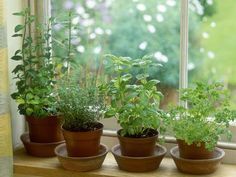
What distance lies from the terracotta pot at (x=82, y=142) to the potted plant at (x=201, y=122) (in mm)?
274

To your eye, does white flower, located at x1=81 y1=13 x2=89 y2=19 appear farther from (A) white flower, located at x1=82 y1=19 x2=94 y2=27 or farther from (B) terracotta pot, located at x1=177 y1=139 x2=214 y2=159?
(B) terracotta pot, located at x1=177 y1=139 x2=214 y2=159

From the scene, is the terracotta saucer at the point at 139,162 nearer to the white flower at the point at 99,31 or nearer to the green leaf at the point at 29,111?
the green leaf at the point at 29,111

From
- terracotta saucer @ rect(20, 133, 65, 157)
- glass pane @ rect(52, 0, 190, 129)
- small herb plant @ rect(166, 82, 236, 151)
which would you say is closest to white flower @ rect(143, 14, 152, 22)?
glass pane @ rect(52, 0, 190, 129)

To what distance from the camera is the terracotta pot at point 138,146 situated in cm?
177

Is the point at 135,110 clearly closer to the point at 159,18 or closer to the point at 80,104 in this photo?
the point at 80,104

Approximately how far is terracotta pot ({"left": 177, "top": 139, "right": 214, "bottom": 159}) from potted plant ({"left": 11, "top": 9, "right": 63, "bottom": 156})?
0.51 metres

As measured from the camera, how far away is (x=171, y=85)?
1975 millimetres

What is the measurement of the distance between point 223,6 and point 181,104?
407 mm

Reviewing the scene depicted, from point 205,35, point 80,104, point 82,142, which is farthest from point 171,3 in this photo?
point 82,142

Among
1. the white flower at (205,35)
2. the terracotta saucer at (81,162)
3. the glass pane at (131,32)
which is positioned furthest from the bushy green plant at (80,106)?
the white flower at (205,35)

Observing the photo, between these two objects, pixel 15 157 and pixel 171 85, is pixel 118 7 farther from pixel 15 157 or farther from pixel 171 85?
pixel 15 157

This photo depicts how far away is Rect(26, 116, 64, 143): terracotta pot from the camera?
193cm

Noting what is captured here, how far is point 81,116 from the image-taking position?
182cm

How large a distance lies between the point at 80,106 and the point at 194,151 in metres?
0.44
